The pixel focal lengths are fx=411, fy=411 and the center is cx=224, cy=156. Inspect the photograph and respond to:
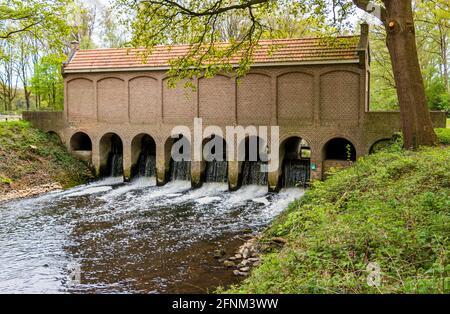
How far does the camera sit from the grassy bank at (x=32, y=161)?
794 inches

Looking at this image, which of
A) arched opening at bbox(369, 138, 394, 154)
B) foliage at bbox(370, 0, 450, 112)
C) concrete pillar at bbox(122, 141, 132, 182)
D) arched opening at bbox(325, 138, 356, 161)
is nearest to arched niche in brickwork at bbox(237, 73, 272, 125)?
arched opening at bbox(325, 138, 356, 161)

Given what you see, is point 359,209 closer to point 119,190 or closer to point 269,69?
point 269,69

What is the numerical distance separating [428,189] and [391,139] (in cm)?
1112

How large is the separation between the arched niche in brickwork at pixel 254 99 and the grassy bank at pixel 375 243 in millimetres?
11534

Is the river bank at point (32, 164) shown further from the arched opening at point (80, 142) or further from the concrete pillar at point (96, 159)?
the arched opening at point (80, 142)

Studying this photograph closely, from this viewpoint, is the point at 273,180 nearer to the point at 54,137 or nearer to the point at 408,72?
the point at 408,72

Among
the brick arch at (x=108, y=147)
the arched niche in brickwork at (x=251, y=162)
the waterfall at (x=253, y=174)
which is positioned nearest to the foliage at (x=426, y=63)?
the arched niche in brickwork at (x=251, y=162)

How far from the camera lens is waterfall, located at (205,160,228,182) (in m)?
22.3

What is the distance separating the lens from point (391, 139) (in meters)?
18.8

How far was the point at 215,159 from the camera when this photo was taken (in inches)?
902

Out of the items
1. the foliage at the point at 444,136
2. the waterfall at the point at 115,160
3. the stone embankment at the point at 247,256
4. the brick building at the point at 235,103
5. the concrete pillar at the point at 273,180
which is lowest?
the stone embankment at the point at 247,256

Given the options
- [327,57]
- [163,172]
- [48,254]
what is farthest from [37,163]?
[327,57]

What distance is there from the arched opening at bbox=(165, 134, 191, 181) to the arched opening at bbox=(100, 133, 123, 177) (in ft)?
11.6

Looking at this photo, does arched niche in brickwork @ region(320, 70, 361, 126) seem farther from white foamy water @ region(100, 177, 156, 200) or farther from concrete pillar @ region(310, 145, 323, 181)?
white foamy water @ region(100, 177, 156, 200)
